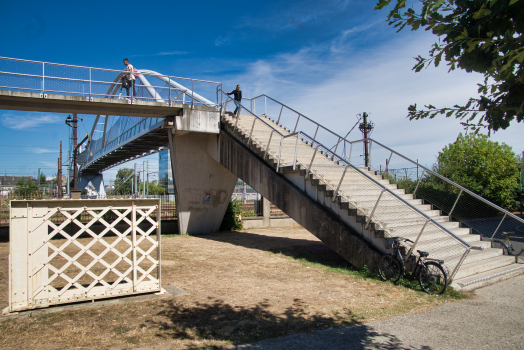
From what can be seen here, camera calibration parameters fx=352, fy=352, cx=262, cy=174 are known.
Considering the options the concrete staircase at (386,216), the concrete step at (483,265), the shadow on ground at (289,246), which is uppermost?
the concrete staircase at (386,216)

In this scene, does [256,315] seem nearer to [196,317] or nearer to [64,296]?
[196,317]

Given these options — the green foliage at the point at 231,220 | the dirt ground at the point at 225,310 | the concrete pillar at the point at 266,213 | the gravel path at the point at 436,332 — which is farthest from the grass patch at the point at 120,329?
the concrete pillar at the point at 266,213

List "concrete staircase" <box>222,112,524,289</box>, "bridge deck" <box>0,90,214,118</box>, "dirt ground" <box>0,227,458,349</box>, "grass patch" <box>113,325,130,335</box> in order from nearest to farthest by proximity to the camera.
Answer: "dirt ground" <box>0,227,458,349</box>
"grass patch" <box>113,325,130,335</box>
"concrete staircase" <box>222,112,524,289</box>
"bridge deck" <box>0,90,214,118</box>

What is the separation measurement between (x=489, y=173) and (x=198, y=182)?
55.3 feet

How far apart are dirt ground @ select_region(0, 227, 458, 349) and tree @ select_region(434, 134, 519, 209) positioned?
14.3 meters

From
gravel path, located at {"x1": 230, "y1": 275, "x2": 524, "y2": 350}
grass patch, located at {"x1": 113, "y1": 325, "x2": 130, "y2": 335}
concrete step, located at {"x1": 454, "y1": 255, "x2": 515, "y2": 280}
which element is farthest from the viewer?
concrete step, located at {"x1": 454, "y1": 255, "x2": 515, "y2": 280}

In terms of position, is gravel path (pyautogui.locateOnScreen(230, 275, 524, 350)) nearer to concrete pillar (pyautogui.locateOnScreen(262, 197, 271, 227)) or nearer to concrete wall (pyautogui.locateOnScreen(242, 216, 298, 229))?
concrete wall (pyautogui.locateOnScreen(242, 216, 298, 229))

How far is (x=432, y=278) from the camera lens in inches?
272

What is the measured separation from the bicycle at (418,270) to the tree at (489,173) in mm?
13548

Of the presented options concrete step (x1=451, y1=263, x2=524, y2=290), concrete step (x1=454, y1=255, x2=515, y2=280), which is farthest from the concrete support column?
Result: concrete step (x1=451, y1=263, x2=524, y2=290)

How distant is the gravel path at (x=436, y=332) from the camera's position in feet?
14.9

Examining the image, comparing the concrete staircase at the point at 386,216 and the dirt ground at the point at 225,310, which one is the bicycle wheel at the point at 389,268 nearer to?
the dirt ground at the point at 225,310

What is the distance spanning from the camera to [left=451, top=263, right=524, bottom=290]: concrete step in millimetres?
6952

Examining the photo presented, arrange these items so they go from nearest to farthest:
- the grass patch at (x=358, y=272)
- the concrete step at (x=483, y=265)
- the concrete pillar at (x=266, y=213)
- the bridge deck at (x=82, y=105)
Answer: the grass patch at (x=358, y=272) < the concrete step at (x=483, y=265) < the bridge deck at (x=82, y=105) < the concrete pillar at (x=266, y=213)
